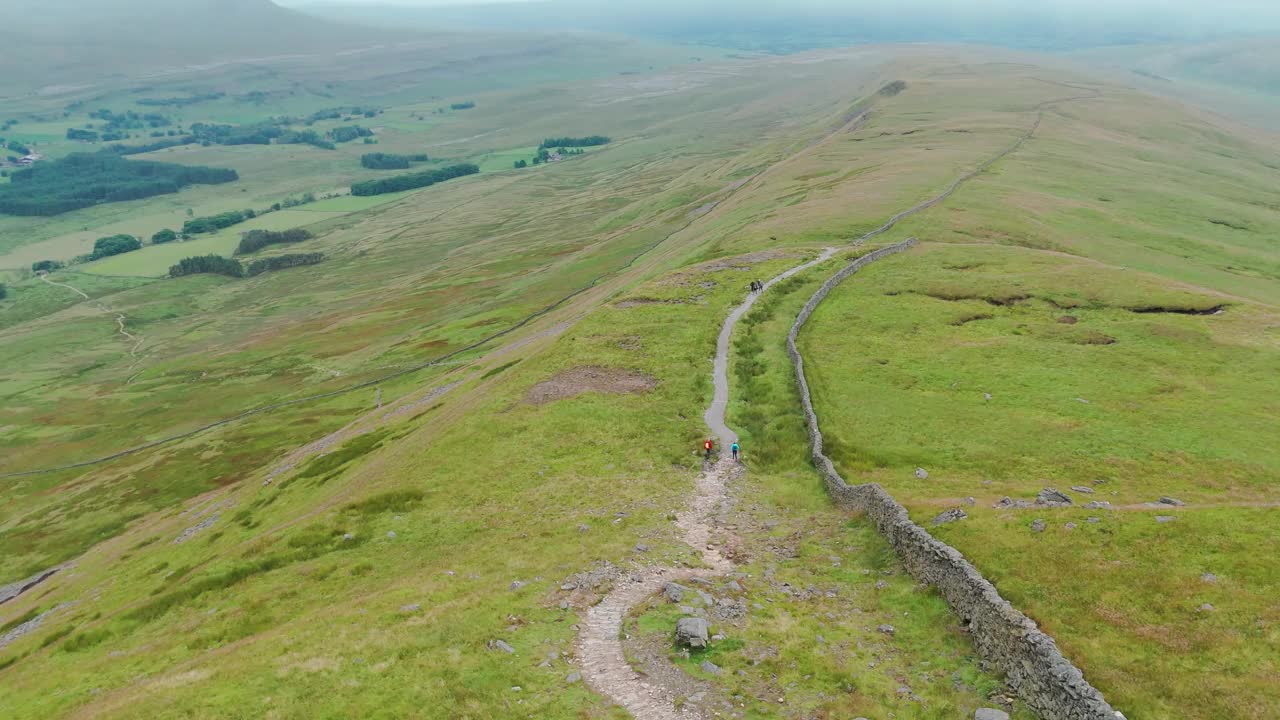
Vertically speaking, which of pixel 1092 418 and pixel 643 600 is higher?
pixel 643 600

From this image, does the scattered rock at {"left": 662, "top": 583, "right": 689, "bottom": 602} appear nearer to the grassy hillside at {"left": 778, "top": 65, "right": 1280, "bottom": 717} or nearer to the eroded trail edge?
the eroded trail edge

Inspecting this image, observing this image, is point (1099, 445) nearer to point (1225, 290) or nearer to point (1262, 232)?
Answer: point (1225, 290)

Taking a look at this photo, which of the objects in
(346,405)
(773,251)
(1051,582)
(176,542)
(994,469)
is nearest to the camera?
(1051,582)

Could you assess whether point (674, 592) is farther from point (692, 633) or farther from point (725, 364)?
point (725, 364)

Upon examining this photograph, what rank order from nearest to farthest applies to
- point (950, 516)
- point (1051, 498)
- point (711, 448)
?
point (950, 516)
point (1051, 498)
point (711, 448)

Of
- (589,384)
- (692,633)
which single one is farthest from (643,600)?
(589,384)

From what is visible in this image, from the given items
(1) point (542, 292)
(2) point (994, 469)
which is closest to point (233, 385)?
(1) point (542, 292)

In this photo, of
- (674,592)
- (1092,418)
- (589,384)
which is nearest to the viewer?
(674,592)

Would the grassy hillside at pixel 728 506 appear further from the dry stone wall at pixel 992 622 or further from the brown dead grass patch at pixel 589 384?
the dry stone wall at pixel 992 622
